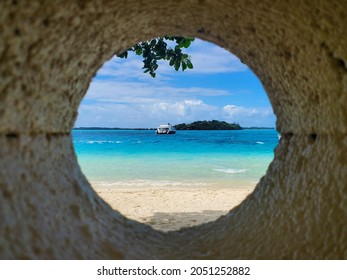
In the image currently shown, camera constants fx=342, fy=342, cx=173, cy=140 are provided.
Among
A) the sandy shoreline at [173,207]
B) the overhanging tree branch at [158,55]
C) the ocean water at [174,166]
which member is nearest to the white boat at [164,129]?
the ocean water at [174,166]

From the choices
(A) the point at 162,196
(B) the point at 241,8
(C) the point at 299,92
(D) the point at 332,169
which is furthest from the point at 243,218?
(A) the point at 162,196

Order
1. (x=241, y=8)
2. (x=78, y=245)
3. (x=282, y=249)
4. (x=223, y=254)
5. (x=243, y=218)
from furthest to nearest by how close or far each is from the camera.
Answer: (x=243, y=218), (x=223, y=254), (x=282, y=249), (x=241, y=8), (x=78, y=245)

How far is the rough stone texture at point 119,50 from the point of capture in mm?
1257

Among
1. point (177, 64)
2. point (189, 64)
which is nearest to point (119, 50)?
point (177, 64)

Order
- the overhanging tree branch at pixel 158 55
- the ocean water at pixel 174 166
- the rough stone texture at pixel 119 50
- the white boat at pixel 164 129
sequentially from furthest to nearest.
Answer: the white boat at pixel 164 129 → the ocean water at pixel 174 166 → the overhanging tree branch at pixel 158 55 → the rough stone texture at pixel 119 50

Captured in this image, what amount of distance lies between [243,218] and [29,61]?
1.68 m

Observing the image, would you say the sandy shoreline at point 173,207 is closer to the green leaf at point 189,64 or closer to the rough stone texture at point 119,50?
the green leaf at point 189,64

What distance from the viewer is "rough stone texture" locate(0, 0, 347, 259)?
126cm

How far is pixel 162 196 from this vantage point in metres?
8.31

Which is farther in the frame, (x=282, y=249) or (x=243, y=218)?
(x=243, y=218)

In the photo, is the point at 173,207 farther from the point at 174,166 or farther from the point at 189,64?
the point at 174,166

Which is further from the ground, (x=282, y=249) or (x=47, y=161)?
(x=47, y=161)

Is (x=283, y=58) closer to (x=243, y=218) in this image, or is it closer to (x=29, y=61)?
(x=243, y=218)

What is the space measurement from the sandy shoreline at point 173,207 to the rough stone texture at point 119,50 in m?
2.53
